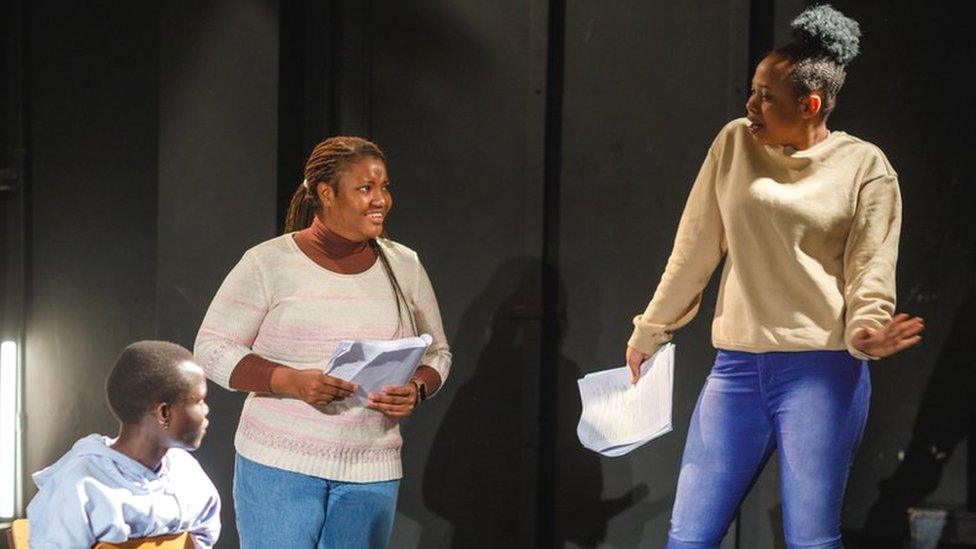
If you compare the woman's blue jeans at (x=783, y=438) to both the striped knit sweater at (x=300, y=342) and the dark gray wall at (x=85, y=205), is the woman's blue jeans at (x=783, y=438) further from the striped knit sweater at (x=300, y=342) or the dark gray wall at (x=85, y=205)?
the dark gray wall at (x=85, y=205)

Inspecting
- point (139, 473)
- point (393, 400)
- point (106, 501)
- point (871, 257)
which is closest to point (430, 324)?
point (393, 400)

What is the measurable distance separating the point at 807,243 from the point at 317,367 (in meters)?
1.15

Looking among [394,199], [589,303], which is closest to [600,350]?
[589,303]

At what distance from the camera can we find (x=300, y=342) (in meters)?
3.21

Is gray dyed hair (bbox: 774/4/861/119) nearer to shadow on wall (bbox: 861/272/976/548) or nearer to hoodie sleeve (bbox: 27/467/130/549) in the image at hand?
shadow on wall (bbox: 861/272/976/548)

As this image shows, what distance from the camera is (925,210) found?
386cm

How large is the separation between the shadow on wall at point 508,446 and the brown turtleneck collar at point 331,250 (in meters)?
1.15

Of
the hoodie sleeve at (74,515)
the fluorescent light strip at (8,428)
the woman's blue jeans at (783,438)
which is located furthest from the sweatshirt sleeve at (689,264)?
the fluorescent light strip at (8,428)

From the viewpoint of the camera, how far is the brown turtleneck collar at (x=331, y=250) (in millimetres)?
3270

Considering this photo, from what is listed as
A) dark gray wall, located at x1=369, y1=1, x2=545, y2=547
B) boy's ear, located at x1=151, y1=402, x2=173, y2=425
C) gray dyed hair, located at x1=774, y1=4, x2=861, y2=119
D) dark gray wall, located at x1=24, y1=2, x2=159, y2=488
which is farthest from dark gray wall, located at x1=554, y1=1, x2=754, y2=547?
boy's ear, located at x1=151, y1=402, x2=173, y2=425

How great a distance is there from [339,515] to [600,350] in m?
1.35

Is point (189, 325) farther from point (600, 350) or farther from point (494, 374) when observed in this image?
point (600, 350)

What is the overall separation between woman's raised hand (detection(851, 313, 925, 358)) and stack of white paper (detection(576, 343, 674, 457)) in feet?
1.75

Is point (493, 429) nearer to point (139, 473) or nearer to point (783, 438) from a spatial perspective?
point (783, 438)
